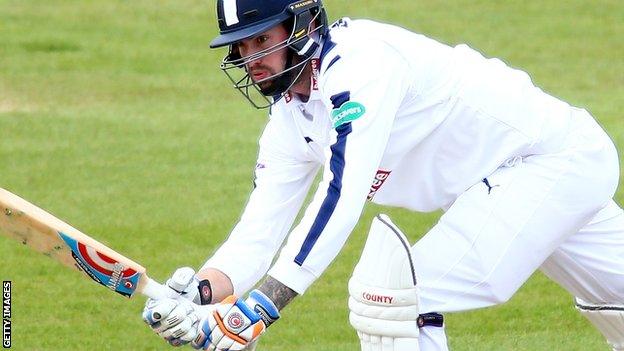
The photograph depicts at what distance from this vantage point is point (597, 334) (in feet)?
26.7

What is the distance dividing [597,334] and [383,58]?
9.76ft

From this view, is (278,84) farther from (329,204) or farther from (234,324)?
(234,324)

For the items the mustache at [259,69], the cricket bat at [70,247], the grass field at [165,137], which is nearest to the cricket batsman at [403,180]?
the mustache at [259,69]

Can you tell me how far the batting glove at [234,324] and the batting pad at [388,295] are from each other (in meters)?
0.42

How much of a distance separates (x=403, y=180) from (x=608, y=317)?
1.15 metres

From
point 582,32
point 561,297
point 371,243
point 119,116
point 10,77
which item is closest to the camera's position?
point 371,243

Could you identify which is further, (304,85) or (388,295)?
(304,85)

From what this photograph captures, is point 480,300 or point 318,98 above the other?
point 318,98

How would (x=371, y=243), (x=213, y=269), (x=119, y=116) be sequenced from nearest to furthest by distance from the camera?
(x=371, y=243), (x=213, y=269), (x=119, y=116)

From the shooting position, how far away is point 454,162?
241 inches

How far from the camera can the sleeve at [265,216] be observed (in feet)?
21.3

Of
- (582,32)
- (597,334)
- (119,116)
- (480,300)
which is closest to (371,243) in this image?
(480,300)

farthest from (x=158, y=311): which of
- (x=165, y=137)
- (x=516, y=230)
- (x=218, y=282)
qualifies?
(x=165, y=137)

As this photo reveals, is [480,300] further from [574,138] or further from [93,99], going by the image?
[93,99]
